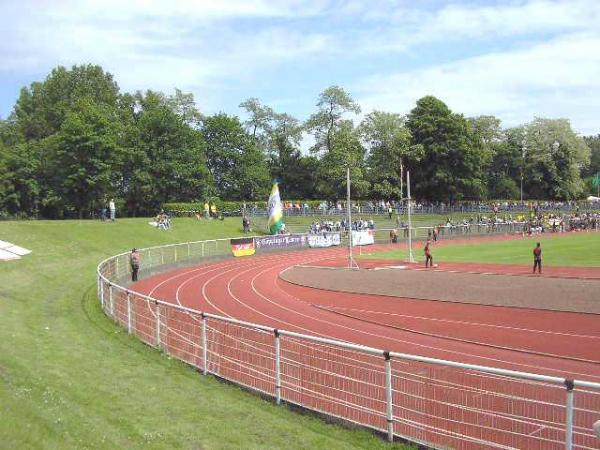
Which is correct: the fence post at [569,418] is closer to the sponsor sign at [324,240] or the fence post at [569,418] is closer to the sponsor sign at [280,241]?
the sponsor sign at [280,241]

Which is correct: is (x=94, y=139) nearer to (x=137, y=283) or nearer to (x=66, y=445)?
(x=137, y=283)

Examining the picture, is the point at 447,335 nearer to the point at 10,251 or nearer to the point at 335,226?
the point at 10,251

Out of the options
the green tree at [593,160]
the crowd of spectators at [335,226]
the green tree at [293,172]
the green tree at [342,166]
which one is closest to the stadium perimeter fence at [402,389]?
Result: the crowd of spectators at [335,226]

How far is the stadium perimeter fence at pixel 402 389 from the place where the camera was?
6801mm

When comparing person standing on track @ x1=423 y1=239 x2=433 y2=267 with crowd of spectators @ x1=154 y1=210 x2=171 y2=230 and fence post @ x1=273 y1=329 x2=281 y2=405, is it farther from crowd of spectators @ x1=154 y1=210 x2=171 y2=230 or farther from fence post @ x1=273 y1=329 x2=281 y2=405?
fence post @ x1=273 y1=329 x2=281 y2=405

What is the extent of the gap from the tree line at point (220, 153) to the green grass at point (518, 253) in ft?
69.5

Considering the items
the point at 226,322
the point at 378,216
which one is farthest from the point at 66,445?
the point at 378,216

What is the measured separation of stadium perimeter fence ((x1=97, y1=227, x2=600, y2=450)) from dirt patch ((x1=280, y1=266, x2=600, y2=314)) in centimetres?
1274

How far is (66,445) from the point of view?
669 cm

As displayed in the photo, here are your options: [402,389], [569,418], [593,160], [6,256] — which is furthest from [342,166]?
[593,160]

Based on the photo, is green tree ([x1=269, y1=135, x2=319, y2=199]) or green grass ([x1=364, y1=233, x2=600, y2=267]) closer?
green grass ([x1=364, y1=233, x2=600, y2=267])

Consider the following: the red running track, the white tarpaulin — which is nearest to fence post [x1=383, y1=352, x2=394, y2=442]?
the red running track

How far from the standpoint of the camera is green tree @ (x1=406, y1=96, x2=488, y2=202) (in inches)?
3307

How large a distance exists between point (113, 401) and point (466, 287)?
61.7ft
